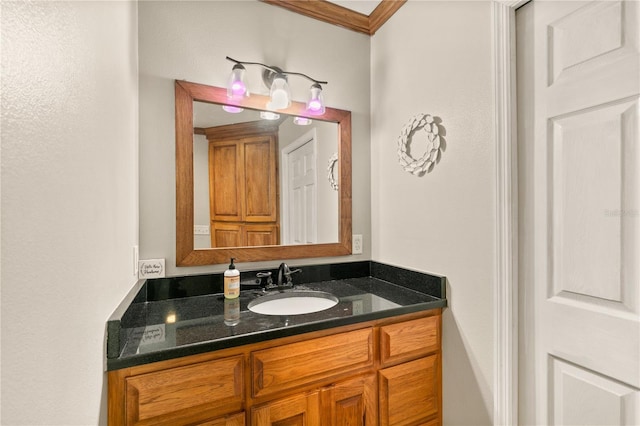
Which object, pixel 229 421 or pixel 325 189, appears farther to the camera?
pixel 325 189

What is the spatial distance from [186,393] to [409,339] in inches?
35.8

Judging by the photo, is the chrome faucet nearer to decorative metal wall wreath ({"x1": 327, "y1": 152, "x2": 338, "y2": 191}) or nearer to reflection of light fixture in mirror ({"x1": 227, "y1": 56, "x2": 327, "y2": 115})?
decorative metal wall wreath ({"x1": 327, "y1": 152, "x2": 338, "y2": 191})

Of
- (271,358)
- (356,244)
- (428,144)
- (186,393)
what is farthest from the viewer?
(356,244)

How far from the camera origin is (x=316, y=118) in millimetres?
1811

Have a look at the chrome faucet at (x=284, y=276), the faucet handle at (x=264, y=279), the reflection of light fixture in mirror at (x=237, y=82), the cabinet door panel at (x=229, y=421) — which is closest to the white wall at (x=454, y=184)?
the chrome faucet at (x=284, y=276)

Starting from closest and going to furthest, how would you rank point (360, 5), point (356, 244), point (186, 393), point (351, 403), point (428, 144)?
point (186, 393) < point (351, 403) < point (428, 144) < point (360, 5) < point (356, 244)

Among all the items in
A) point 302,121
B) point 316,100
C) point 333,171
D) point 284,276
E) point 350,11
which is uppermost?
point 350,11

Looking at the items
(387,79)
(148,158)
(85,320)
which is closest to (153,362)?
(85,320)

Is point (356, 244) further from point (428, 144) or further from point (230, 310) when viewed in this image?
point (230, 310)

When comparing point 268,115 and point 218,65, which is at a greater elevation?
point 218,65

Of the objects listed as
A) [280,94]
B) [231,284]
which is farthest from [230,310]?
[280,94]

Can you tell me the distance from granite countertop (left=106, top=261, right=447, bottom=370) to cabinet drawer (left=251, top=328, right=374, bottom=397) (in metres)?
0.06

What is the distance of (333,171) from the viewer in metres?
1.88

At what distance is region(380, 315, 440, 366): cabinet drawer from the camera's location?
129 centimetres
